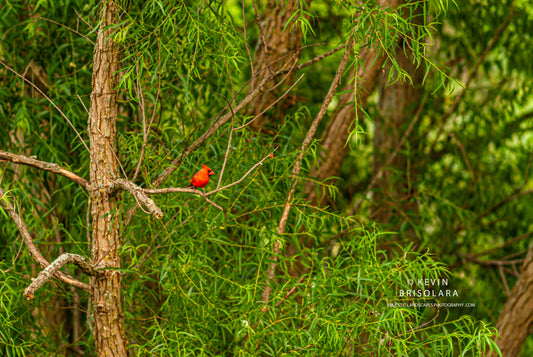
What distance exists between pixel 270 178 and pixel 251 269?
0.31 meters

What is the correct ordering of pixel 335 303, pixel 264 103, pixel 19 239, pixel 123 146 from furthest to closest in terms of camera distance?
pixel 264 103 → pixel 19 239 → pixel 123 146 → pixel 335 303

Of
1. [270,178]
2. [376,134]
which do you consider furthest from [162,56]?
[376,134]

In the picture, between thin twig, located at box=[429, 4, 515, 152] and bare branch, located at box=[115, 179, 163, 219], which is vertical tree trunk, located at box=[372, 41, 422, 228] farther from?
bare branch, located at box=[115, 179, 163, 219]

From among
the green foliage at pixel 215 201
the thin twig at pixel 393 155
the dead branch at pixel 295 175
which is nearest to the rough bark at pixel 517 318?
the green foliage at pixel 215 201

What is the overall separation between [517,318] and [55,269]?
1.90 meters

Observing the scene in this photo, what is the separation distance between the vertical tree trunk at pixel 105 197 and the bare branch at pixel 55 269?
0.07 m

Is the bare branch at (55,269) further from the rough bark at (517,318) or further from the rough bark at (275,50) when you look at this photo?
the rough bark at (517,318)

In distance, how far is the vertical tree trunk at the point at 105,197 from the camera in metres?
1.65

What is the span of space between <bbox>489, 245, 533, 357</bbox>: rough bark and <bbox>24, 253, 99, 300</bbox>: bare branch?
1.73 meters

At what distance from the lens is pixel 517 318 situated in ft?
8.21

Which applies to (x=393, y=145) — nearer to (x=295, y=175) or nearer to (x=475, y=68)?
(x=475, y=68)

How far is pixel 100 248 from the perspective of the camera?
1651 mm

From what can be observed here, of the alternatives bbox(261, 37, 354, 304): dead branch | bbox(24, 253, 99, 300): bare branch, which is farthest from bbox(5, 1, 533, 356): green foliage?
bbox(24, 253, 99, 300): bare branch

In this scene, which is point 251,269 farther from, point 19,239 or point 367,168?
point 367,168
